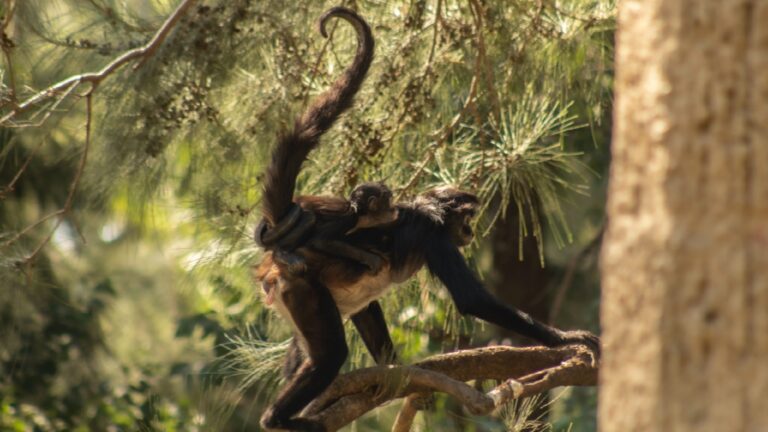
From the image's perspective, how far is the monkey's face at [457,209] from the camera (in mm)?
4246

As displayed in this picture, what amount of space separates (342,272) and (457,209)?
58 centimetres

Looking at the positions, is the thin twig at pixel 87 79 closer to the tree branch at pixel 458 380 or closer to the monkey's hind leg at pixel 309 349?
the monkey's hind leg at pixel 309 349

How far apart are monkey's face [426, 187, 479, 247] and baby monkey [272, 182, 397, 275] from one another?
30cm

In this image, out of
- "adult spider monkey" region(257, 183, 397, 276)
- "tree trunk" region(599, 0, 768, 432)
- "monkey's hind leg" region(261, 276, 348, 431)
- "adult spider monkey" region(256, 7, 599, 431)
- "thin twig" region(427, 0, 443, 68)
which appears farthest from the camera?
"thin twig" region(427, 0, 443, 68)

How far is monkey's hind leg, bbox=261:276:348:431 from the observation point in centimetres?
354

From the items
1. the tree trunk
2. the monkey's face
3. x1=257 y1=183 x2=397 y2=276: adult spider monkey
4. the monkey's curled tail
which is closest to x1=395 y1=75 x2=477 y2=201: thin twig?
the monkey's face

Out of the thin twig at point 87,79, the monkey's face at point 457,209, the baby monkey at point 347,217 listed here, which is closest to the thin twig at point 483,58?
the monkey's face at point 457,209

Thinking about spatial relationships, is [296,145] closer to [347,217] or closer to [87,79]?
[347,217]

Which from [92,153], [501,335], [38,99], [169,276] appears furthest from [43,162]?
[169,276]

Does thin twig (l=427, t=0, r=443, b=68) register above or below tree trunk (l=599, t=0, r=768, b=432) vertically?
above

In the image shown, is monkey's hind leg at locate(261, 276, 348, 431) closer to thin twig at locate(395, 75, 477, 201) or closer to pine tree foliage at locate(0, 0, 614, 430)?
pine tree foliage at locate(0, 0, 614, 430)

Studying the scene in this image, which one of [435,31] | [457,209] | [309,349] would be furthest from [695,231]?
[435,31]

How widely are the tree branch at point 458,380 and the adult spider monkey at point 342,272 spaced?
0.30ft

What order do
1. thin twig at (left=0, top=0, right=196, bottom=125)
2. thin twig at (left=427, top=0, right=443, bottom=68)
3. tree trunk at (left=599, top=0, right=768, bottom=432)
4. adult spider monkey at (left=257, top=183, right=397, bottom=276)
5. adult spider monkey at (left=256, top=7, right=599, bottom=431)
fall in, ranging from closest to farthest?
tree trunk at (left=599, top=0, right=768, bottom=432)
thin twig at (left=0, top=0, right=196, bottom=125)
adult spider monkey at (left=256, top=7, right=599, bottom=431)
adult spider monkey at (left=257, top=183, right=397, bottom=276)
thin twig at (left=427, top=0, right=443, bottom=68)
